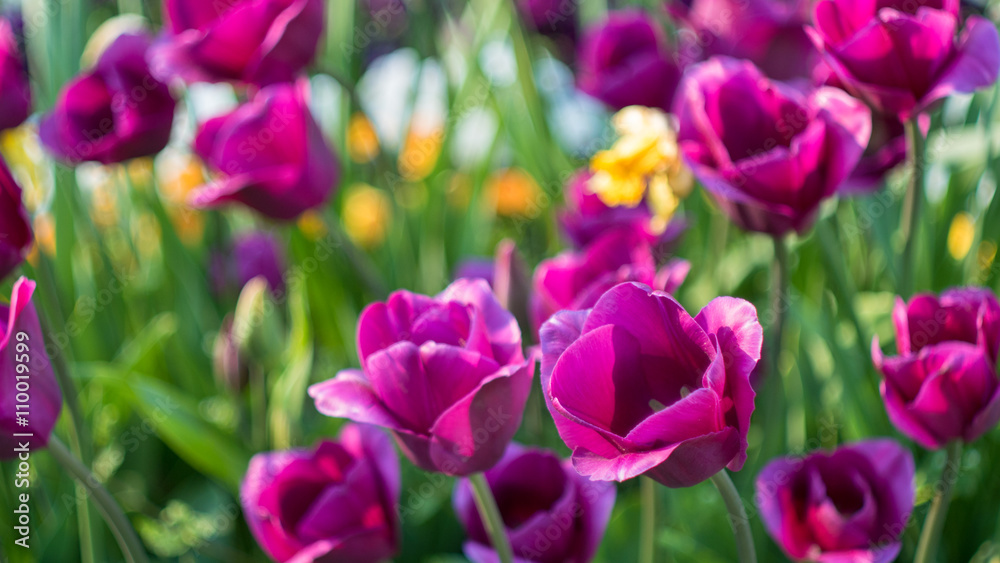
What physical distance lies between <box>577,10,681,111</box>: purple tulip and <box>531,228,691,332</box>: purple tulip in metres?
0.27

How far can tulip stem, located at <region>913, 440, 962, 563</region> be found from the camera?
469 millimetres

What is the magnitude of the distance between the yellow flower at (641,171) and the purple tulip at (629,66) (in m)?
0.04

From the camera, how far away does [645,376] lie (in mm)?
382

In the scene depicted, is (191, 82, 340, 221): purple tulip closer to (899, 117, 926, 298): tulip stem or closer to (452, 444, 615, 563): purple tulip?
(452, 444, 615, 563): purple tulip

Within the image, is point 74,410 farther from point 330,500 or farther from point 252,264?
point 252,264

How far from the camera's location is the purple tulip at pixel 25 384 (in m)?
0.42

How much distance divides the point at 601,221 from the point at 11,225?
42cm

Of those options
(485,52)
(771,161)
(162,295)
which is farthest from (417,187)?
(771,161)

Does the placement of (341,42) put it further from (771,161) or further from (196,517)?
(771,161)

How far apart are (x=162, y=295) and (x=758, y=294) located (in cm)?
73

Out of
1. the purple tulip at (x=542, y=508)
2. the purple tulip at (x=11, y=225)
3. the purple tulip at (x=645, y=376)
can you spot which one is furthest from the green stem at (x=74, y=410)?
the purple tulip at (x=645, y=376)

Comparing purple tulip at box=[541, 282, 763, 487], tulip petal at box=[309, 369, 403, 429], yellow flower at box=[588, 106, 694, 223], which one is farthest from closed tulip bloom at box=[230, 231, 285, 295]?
purple tulip at box=[541, 282, 763, 487]

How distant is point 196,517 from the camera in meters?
0.74

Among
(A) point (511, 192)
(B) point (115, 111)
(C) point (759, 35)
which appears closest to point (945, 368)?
(C) point (759, 35)
